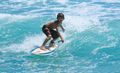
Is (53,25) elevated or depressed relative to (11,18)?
depressed

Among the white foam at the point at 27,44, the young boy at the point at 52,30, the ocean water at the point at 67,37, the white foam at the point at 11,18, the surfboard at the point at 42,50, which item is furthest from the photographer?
the white foam at the point at 11,18

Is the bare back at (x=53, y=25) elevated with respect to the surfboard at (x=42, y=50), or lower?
elevated

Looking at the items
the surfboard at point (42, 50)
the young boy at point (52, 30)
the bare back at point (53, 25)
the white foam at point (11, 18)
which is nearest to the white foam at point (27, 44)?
the surfboard at point (42, 50)

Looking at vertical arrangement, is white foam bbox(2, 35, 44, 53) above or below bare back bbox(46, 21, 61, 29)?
below

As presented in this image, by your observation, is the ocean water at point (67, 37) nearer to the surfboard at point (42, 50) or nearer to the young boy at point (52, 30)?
the surfboard at point (42, 50)

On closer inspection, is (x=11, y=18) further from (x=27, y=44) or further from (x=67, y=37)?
(x=27, y=44)

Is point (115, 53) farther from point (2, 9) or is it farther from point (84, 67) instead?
point (2, 9)

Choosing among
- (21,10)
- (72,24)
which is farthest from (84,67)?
(21,10)

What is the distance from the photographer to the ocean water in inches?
494

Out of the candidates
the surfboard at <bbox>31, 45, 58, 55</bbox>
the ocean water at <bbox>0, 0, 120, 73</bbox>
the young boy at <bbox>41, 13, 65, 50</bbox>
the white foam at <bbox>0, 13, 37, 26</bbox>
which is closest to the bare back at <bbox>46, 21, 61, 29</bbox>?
the young boy at <bbox>41, 13, 65, 50</bbox>

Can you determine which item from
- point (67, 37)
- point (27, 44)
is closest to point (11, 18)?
point (67, 37)

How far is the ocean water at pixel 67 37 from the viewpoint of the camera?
12.6 metres

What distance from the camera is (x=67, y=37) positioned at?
52.2ft

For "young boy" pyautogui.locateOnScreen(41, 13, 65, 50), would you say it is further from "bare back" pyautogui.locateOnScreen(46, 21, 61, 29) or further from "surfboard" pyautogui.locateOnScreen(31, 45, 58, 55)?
"surfboard" pyautogui.locateOnScreen(31, 45, 58, 55)
